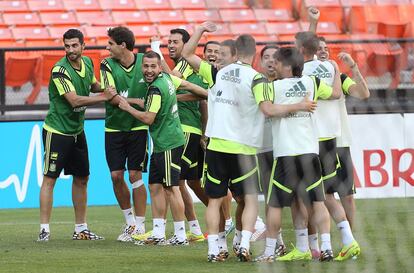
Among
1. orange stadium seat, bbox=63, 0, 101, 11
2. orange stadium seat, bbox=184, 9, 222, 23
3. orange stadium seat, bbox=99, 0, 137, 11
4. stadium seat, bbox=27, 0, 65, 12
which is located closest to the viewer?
orange stadium seat, bbox=184, 9, 222, 23

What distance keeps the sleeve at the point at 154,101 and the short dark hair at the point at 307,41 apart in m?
1.48

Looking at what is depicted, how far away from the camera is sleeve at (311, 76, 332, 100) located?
29.3ft

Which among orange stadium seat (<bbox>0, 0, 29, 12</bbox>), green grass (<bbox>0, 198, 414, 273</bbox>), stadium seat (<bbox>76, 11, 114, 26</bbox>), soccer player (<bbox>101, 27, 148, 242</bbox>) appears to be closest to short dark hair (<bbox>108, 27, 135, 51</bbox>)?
soccer player (<bbox>101, 27, 148, 242</bbox>)

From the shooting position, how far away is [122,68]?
427 inches

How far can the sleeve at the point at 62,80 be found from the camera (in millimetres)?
10790

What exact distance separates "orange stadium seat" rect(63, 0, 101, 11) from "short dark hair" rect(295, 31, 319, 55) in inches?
188

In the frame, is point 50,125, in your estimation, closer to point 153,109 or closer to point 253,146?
point 153,109

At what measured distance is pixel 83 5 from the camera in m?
13.7

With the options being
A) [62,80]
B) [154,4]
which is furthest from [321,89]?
[154,4]

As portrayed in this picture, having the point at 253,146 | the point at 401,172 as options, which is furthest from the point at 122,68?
the point at 401,172

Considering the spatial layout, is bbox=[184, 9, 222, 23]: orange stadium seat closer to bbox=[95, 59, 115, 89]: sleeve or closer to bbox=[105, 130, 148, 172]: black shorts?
bbox=[95, 59, 115, 89]: sleeve

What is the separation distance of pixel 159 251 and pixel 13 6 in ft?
16.4

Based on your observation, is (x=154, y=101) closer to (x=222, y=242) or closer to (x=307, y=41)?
(x=222, y=242)

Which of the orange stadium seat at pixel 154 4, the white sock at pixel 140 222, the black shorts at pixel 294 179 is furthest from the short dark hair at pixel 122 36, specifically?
the black shorts at pixel 294 179
